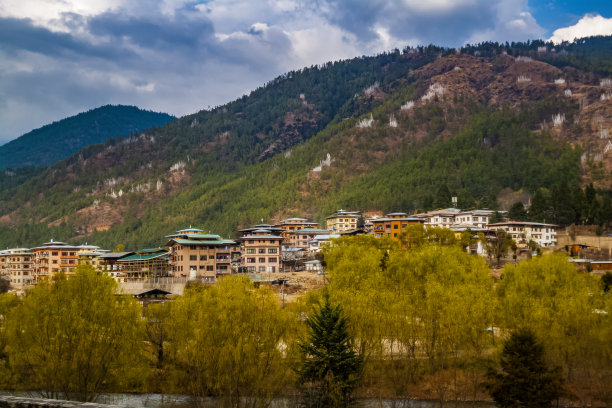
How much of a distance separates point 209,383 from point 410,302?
21.5m

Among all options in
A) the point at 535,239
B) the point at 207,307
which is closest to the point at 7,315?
the point at 207,307

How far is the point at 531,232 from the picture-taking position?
124 m

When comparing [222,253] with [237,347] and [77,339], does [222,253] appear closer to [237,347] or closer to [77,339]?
[77,339]

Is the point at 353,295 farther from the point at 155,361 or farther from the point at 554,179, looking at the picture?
the point at 554,179

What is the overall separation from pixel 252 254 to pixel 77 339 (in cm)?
7621

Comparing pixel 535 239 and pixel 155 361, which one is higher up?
pixel 535 239

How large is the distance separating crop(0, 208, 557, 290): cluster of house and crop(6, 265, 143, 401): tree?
192 ft

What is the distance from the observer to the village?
4264 inches

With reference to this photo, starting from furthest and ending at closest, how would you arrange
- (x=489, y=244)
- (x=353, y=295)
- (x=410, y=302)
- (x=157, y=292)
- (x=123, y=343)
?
1. (x=489, y=244)
2. (x=157, y=292)
3. (x=410, y=302)
4. (x=353, y=295)
5. (x=123, y=343)

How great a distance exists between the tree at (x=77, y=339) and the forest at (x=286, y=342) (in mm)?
93

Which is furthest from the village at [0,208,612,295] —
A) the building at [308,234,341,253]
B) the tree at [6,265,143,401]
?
the tree at [6,265,143,401]

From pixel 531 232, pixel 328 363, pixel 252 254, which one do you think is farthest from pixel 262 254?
pixel 328 363

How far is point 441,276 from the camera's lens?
65.5 m

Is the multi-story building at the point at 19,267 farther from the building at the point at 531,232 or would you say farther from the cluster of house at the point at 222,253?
the building at the point at 531,232
